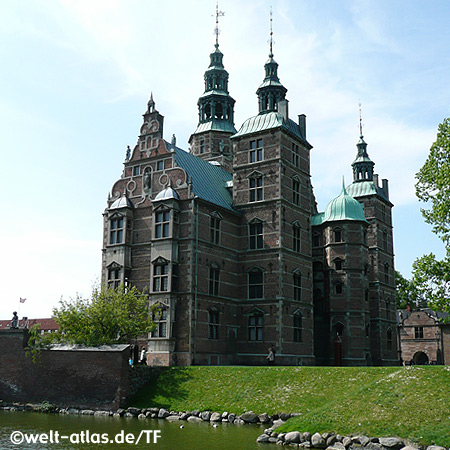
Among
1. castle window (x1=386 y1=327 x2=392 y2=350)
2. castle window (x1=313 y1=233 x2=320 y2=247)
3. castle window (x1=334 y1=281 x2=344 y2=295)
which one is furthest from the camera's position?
castle window (x1=386 y1=327 x2=392 y2=350)

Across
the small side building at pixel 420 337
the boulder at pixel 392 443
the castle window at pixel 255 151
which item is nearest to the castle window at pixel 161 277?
the castle window at pixel 255 151

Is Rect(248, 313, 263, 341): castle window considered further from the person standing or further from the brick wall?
the brick wall

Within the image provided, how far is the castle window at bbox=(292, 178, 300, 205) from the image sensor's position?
155ft

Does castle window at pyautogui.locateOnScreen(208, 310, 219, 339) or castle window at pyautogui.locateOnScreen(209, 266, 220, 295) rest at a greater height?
castle window at pyautogui.locateOnScreen(209, 266, 220, 295)

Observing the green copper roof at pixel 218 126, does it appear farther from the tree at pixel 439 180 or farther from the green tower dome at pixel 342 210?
the tree at pixel 439 180

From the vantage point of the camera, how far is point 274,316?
42938mm

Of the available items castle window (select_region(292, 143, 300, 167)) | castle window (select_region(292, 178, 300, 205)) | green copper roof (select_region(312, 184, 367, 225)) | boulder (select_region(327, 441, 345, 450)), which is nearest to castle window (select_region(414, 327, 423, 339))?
green copper roof (select_region(312, 184, 367, 225))

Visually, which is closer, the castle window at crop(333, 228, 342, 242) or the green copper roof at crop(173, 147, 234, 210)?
the green copper roof at crop(173, 147, 234, 210)

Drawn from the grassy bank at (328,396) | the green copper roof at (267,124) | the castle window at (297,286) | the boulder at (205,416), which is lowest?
the boulder at (205,416)

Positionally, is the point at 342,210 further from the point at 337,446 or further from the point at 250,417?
the point at 337,446

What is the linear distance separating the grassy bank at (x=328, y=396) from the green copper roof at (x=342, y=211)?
22.2 meters

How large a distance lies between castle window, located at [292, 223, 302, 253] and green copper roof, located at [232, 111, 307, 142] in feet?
26.3

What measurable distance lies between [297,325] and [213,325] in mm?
7386

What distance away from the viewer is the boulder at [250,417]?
2789 cm
